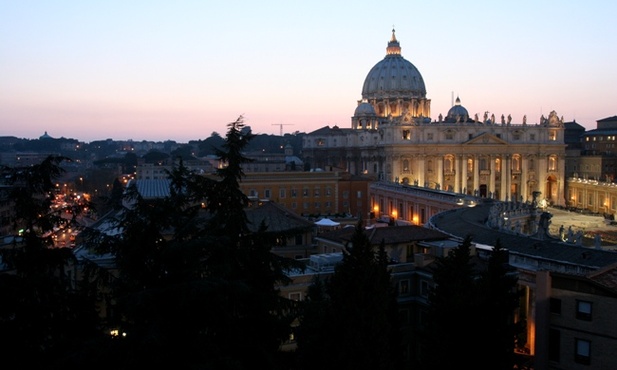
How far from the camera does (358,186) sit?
5697 centimetres

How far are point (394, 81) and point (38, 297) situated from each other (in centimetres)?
10055

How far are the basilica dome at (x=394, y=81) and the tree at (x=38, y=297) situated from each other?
97.7 meters

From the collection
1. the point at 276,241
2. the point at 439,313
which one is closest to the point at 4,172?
the point at 276,241

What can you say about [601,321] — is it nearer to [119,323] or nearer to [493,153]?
[119,323]

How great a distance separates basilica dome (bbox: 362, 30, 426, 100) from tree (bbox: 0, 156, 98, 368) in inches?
3846

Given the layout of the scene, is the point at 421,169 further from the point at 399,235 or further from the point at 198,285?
the point at 198,285

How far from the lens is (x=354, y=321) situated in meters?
12.9

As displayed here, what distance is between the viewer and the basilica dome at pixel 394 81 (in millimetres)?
107250

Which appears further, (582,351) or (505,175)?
(505,175)

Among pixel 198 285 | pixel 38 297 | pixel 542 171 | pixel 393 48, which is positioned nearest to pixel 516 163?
pixel 542 171

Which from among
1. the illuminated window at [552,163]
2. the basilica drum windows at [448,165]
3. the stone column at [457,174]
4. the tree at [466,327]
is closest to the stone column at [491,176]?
the stone column at [457,174]

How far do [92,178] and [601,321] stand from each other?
312 feet

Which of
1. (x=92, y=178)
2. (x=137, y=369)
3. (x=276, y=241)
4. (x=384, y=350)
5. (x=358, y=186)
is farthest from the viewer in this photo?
→ (x=92, y=178)

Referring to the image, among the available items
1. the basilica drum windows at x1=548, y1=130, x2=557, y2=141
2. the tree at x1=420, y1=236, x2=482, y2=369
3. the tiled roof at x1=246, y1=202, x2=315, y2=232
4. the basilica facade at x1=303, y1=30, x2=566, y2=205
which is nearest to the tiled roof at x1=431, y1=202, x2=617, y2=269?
the tree at x1=420, y1=236, x2=482, y2=369
